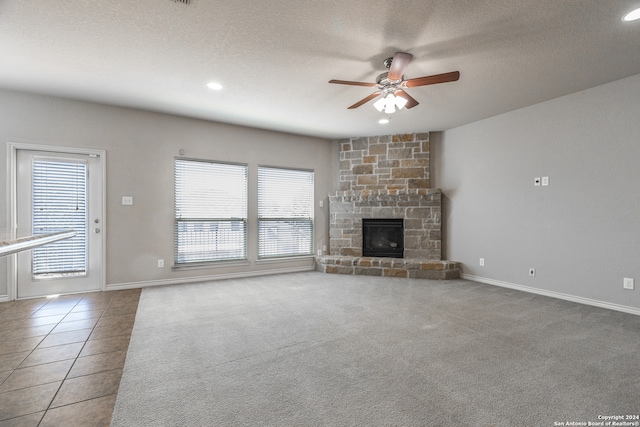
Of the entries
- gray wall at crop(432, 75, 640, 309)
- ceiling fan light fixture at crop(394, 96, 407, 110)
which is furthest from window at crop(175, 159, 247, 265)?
gray wall at crop(432, 75, 640, 309)

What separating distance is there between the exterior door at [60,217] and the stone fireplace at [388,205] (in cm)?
366

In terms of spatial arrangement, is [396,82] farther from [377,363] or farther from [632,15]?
[377,363]

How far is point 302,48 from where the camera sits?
2771 millimetres

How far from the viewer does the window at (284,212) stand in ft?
18.0

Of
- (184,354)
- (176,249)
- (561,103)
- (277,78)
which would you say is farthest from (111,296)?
(561,103)

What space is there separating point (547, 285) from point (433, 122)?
2927mm

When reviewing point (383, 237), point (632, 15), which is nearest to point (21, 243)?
point (632, 15)

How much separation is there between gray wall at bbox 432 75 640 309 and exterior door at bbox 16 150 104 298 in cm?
575

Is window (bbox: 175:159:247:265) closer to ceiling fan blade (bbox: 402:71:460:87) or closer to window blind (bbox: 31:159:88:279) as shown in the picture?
window blind (bbox: 31:159:88:279)

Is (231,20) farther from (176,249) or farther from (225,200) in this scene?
(176,249)

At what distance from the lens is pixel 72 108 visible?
13.3 ft

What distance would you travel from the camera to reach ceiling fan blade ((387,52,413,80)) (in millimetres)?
2596

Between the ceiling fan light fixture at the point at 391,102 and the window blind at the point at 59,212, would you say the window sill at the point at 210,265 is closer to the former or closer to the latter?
the window blind at the point at 59,212

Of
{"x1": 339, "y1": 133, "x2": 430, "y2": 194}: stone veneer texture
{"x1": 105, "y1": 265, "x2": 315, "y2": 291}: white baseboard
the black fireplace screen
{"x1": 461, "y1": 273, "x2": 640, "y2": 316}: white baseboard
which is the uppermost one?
{"x1": 339, "y1": 133, "x2": 430, "y2": 194}: stone veneer texture
